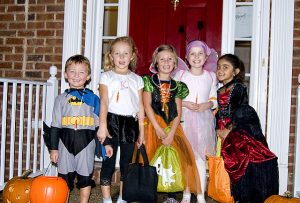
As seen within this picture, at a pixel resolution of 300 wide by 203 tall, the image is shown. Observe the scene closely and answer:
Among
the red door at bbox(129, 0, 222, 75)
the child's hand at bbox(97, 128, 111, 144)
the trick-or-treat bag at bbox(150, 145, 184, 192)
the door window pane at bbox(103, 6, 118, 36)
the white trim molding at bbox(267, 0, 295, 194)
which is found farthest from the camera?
the door window pane at bbox(103, 6, 118, 36)

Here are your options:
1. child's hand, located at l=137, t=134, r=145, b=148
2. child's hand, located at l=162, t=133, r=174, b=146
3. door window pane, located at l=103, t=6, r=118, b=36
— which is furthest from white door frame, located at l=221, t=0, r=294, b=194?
door window pane, located at l=103, t=6, r=118, b=36

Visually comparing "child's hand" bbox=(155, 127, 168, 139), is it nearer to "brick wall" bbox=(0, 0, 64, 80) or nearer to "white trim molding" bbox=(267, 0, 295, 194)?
"white trim molding" bbox=(267, 0, 295, 194)

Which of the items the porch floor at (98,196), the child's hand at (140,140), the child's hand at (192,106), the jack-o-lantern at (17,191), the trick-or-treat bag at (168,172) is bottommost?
the porch floor at (98,196)

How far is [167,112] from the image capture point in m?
3.23

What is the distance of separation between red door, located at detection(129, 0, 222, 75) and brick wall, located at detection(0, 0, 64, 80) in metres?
0.86

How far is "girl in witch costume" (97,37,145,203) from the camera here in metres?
3.05

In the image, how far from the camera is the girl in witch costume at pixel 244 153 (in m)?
3.18

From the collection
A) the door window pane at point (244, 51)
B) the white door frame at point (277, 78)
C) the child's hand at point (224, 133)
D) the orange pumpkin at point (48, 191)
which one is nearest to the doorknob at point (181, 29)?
the door window pane at point (244, 51)

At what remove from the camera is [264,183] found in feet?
10.5

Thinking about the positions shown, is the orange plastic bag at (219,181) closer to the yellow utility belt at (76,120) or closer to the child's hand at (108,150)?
the child's hand at (108,150)

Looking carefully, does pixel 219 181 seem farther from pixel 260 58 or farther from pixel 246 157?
pixel 260 58

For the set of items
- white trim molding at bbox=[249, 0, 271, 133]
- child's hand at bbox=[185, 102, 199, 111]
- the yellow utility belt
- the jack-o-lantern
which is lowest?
the jack-o-lantern

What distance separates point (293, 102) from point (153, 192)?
1.78 m

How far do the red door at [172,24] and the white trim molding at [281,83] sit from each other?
24.8 inches
